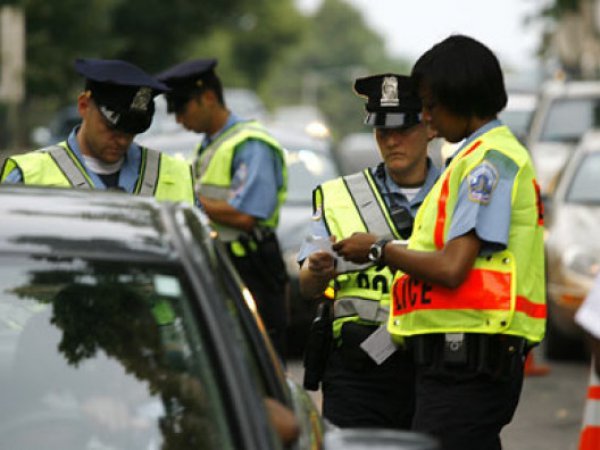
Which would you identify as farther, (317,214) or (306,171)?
(306,171)

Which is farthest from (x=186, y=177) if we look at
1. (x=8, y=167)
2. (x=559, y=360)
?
(x=559, y=360)

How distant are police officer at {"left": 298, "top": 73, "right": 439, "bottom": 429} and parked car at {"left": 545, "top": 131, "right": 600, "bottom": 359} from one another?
580 centimetres

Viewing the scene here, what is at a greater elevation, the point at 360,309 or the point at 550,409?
the point at 360,309

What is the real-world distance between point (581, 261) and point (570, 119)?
24.2 ft

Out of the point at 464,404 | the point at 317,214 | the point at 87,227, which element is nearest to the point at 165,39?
the point at 317,214

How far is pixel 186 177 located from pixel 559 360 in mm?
7107

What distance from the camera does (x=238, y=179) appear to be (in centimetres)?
832

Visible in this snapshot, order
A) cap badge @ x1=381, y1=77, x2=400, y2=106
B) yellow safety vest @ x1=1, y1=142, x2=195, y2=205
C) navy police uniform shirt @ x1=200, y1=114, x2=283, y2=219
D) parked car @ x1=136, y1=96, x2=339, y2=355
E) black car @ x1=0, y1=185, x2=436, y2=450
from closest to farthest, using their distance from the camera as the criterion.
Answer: black car @ x1=0, y1=185, x2=436, y2=450
cap badge @ x1=381, y1=77, x2=400, y2=106
yellow safety vest @ x1=1, y1=142, x2=195, y2=205
navy police uniform shirt @ x1=200, y1=114, x2=283, y2=219
parked car @ x1=136, y1=96, x2=339, y2=355

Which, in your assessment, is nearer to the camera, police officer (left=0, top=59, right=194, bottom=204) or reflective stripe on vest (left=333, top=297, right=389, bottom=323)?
reflective stripe on vest (left=333, top=297, right=389, bottom=323)

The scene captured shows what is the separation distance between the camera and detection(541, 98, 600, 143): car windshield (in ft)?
61.4

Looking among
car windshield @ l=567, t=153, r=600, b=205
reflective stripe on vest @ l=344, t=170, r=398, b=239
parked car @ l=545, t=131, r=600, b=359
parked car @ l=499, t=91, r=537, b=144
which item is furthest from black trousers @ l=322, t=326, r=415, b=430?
parked car @ l=499, t=91, r=537, b=144

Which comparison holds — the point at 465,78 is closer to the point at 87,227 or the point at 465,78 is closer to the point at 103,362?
the point at 87,227

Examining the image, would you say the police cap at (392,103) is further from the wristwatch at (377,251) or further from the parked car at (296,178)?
the parked car at (296,178)

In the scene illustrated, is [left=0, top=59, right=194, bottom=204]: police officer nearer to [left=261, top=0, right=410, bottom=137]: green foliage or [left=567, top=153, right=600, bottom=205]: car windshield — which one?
[left=567, top=153, right=600, bottom=205]: car windshield
